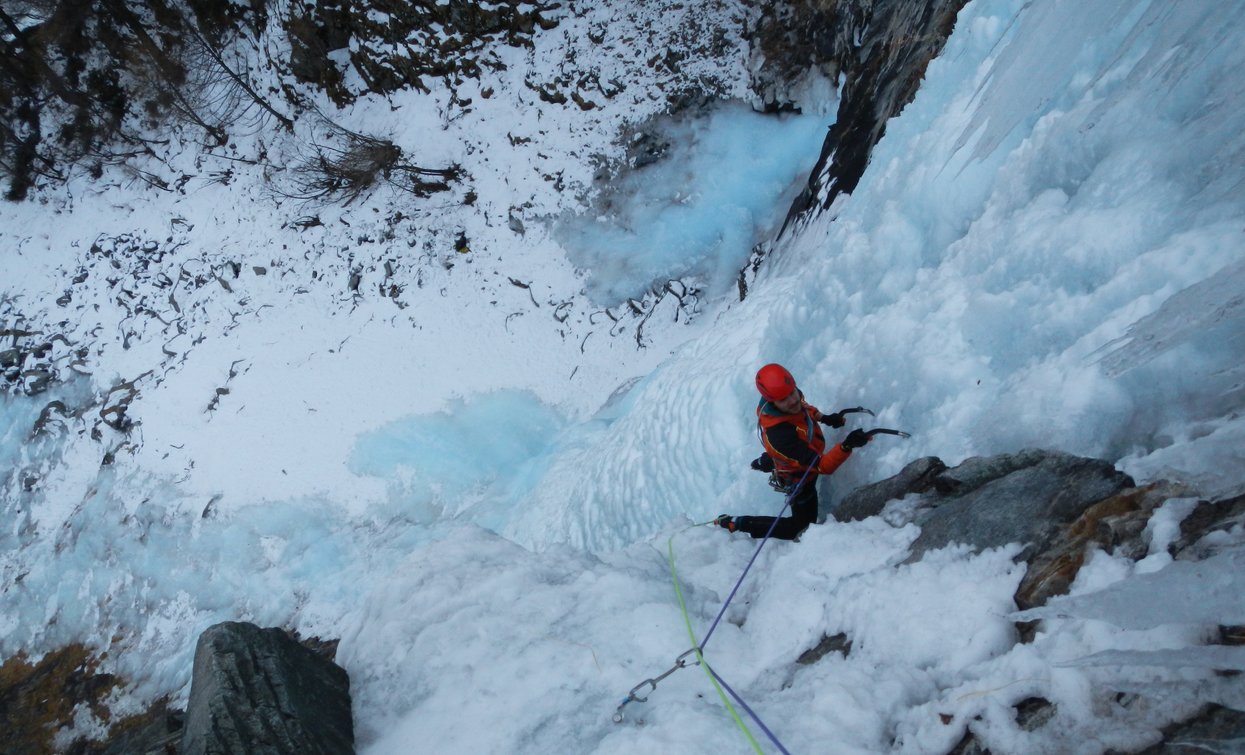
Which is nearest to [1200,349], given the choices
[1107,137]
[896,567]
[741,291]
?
[1107,137]

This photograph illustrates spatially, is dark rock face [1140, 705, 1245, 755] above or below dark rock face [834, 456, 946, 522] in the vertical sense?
below

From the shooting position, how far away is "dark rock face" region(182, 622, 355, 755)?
9.63 ft

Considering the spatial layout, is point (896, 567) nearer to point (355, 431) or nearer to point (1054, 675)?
point (1054, 675)

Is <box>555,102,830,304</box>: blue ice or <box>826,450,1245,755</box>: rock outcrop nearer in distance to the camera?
<box>826,450,1245,755</box>: rock outcrop

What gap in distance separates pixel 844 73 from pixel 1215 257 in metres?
5.61

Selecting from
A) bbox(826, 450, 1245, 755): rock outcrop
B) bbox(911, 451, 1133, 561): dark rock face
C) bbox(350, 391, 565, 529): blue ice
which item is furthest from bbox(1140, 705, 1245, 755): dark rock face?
bbox(350, 391, 565, 529): blue ice

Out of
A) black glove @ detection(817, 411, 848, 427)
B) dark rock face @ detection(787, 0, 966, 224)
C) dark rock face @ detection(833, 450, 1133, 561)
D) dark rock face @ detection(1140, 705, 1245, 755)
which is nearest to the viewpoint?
dark rock face @ detection(1140, 705, 1245, 755)

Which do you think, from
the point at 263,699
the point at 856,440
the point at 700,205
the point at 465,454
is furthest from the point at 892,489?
the point at 700,205

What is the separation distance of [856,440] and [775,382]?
20.0 inches

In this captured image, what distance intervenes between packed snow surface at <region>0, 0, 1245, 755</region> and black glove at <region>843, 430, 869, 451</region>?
0.44 ft

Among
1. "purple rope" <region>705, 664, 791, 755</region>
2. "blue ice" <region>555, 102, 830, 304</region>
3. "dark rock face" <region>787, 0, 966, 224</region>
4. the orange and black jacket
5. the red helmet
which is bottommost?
"purple rope" <region>705, 664, 791, 755</region>

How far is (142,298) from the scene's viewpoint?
9.76m

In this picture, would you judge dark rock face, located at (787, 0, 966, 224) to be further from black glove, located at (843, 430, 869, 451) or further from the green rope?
the green rope

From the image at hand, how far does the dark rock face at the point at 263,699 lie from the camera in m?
2.94
